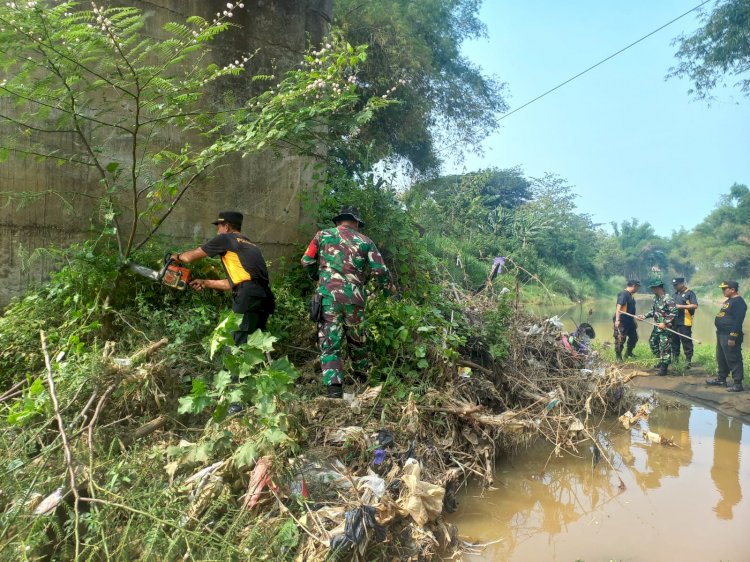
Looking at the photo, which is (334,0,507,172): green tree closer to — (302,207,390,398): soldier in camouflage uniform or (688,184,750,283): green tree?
(302,207,390,398): soldier in camouflage uniform

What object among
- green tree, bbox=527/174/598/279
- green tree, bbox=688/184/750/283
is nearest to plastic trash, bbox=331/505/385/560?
green tree, bbox=527/174/598/279

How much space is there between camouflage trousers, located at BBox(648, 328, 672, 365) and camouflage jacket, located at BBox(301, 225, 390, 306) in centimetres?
624

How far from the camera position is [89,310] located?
3705 mm

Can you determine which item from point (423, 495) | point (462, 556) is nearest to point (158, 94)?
point (423, 495)

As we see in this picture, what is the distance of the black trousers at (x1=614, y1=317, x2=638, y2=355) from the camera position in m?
9.34

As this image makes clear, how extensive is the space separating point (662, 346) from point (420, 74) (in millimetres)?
9588

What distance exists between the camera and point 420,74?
47.0 feet

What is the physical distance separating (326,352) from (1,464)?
2096 millimetres

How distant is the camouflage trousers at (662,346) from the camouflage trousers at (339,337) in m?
6.25

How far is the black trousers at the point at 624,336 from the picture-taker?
30.6 ft

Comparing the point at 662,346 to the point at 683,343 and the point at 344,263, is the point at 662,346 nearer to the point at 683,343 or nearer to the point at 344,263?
the point at 683,343

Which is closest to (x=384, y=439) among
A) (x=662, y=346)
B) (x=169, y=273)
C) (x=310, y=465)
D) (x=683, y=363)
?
(x=310, y=465)

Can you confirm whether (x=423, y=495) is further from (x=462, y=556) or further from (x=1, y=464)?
(x=1, y=464)

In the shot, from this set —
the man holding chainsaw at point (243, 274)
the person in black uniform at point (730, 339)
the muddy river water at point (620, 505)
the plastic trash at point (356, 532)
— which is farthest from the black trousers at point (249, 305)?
the person in black uniform at point (730, 339)
